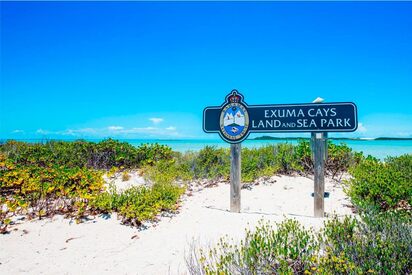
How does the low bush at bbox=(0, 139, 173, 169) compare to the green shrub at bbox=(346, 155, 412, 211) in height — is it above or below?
above

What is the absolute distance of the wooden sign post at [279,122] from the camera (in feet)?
18.7

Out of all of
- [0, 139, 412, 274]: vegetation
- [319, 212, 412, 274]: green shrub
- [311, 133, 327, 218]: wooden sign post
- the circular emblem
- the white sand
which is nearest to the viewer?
[319, 212, 412, 274]: green shrub

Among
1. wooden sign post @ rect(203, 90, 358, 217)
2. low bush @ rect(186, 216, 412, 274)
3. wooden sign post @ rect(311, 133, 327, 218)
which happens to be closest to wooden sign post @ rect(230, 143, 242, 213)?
wooden sign post @ rect(203, 90, 358, 217)

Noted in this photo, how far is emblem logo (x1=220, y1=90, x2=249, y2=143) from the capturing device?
20.7 feet

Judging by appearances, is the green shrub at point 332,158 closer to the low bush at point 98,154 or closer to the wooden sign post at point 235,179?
the wooden sign post at point 235,179

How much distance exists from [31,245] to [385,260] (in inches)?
193

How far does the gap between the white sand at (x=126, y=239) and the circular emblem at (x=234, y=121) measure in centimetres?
163

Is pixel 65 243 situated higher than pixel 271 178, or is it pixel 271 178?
pixel 271 178

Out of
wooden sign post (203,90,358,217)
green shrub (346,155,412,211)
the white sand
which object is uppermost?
wooden sign post (203,90,358,217)

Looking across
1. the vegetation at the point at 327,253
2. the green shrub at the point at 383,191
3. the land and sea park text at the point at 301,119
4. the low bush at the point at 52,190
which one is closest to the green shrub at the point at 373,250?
the vegetation at the point at 327,253

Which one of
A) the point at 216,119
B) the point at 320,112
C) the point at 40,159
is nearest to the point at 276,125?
the point at 320,112

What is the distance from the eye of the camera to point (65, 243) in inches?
190

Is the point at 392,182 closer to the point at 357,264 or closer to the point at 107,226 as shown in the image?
the point at 357,264

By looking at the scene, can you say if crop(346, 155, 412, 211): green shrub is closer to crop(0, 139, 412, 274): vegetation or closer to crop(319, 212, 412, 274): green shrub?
crop(0, 139, 412, 274): vegetation
